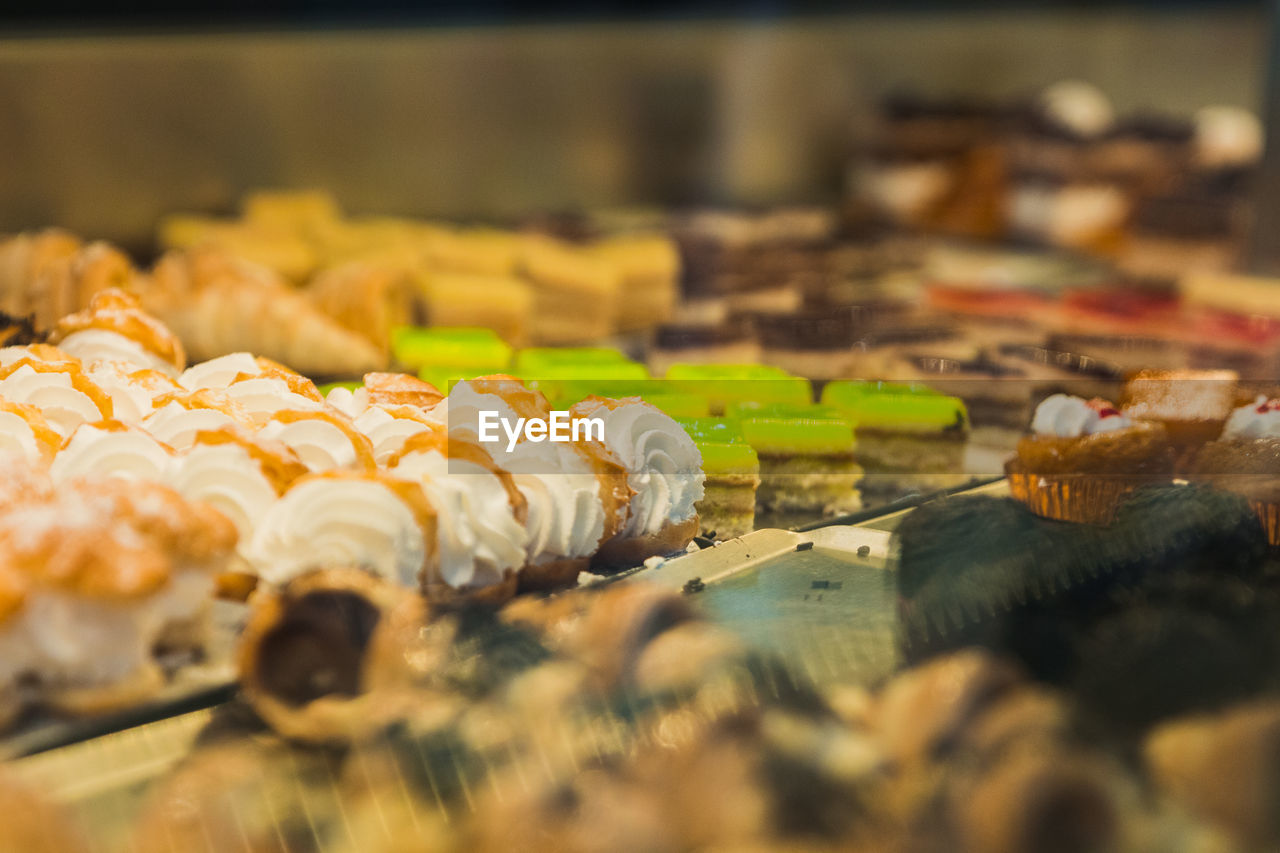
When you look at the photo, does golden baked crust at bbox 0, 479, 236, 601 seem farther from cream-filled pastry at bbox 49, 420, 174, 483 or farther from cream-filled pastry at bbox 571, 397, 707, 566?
cream-filled pastry at bbox 571, 397, 707, 566

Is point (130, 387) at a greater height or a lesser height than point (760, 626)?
greater

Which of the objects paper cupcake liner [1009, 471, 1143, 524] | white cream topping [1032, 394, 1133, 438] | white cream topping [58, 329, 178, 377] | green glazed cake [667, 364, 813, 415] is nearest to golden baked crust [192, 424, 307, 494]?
white cream topping [58, 329, 178, 377]

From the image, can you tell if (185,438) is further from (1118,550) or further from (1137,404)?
(1137,404)

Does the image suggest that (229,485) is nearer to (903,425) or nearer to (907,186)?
(903,425)

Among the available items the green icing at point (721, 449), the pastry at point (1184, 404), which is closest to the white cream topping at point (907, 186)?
the pastry at point (1184, 404)

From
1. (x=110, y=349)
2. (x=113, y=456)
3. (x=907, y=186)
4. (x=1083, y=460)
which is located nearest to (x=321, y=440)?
(x=113, y=456)

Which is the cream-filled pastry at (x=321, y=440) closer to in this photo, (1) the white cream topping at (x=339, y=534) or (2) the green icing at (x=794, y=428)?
(1) the white cream topping at (x=339, y=534)
